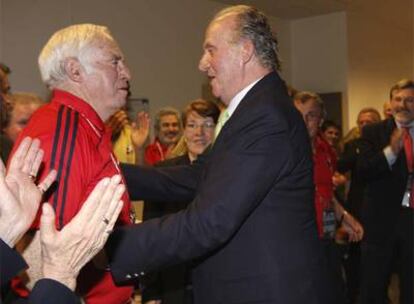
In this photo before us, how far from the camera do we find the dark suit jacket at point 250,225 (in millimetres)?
1666

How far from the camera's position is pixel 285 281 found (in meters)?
1.74

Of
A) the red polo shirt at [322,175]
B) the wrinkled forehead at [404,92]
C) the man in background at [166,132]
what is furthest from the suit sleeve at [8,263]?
the man in background at [166,132]

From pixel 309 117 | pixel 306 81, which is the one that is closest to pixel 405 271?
pixel 309 117

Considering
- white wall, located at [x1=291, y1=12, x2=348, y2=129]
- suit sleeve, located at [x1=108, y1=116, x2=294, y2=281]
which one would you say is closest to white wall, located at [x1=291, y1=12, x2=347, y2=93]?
white wall, located at [x1=291, y1=12, x2=348, y2=129]

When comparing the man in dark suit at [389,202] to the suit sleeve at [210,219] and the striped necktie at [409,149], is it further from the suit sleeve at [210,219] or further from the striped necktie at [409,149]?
the suit sleeve at [210,219]

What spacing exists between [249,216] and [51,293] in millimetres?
850

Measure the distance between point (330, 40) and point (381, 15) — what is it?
3.51ft

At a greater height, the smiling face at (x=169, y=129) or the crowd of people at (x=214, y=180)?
the crowd of people at (x=214, y=180)

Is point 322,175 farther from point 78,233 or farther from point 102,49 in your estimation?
point 78,233

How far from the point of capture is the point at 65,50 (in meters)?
1.85

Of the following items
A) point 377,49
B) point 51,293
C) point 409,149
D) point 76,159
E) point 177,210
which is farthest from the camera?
point 377,49

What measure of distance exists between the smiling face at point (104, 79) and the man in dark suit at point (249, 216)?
39 centimetres

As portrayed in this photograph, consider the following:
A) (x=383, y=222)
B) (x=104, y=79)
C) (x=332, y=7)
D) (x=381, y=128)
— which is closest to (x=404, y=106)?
(x=381, y=128)

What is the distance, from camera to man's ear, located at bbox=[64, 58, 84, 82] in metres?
1.85
